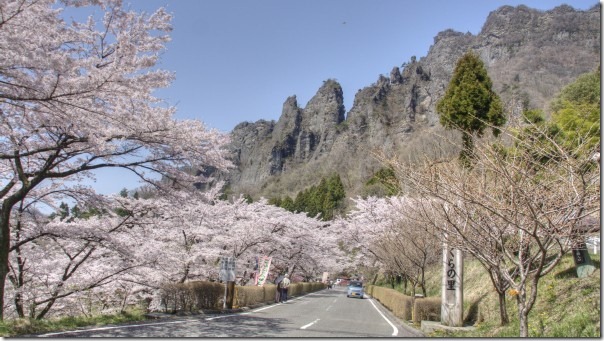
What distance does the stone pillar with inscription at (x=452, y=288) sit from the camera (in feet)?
38.2

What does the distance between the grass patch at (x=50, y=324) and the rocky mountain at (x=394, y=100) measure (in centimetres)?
5962

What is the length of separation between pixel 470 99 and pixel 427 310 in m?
14.2

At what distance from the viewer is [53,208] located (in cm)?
1201

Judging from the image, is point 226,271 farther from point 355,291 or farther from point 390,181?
point 355,291

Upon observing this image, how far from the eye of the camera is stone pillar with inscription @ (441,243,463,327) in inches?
459

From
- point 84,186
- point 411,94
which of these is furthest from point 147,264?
point 411,94

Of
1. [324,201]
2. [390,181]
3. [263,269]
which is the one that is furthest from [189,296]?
[324,201]

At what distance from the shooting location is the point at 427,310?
1365cm

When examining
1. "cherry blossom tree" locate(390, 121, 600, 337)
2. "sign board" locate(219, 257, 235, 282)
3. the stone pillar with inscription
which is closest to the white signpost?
"sign board" locate(219, 257, 235, 282)

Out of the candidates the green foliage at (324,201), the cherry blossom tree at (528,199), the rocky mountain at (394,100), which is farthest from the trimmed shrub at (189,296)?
the rocky mountain at (394,100)

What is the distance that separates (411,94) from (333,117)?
33461mm

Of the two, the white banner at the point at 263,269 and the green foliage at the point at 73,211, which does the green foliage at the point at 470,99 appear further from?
the green foliage at the point at 73,211

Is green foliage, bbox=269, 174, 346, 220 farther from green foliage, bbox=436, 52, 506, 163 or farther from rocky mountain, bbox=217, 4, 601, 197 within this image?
green foliage, bbox=436, 52, 506, 163

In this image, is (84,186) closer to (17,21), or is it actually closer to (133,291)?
(17,21)
